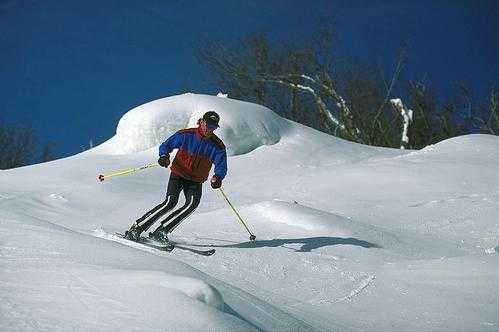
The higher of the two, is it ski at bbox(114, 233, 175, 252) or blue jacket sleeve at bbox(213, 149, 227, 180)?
blue jacket sleeve at bbox(213, 149, 227, 180)

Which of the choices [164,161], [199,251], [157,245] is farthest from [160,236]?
[164,161]

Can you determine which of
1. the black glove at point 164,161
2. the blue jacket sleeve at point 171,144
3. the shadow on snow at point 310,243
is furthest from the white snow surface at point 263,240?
the blue jacket sleeve at point 171,144

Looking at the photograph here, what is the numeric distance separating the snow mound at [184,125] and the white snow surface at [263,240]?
0.04 metres

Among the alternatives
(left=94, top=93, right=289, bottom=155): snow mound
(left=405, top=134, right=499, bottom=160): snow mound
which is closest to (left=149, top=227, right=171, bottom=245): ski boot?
(left=405, top=134, right=499, bottom=160): snow mound

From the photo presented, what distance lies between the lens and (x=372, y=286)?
4.55 metres

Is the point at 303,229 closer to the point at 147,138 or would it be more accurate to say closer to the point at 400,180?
the point at 400,180

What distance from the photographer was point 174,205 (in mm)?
5996

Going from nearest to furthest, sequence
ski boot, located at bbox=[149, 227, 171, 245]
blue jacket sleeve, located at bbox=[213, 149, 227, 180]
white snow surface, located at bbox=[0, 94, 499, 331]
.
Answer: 1. white snow surface, located at bbox=[0, 94, 499, 331]
2. ski boot, located at bbox=[149, 227, 171, 245]
3. blue jacket sleeve, located at bbox=[213, 149, 227, 180]

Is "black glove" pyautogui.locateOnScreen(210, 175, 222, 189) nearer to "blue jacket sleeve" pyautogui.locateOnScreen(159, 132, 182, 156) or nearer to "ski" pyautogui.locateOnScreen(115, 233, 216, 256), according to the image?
"blue jacket sleeve" pyautogui.locateOnScreen(159, 132, 182, 156)

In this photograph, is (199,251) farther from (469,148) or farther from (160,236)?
(469,148)

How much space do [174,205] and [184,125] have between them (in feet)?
25.8

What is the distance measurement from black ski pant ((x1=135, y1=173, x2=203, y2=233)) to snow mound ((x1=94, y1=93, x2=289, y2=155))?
23.2ft

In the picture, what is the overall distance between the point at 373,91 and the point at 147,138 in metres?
22.9

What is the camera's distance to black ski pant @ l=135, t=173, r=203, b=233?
19.3 feet
